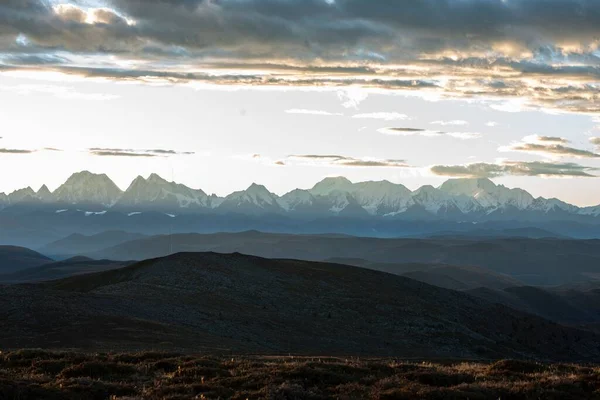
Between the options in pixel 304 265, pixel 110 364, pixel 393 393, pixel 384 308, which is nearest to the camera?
pixel 393 393

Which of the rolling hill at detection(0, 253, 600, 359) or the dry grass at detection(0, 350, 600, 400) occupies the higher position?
the dry grass at detection(0, 350, 600, 400)

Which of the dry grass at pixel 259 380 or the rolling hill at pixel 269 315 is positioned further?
the rolling hill at pixel 269 315

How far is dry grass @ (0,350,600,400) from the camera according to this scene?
22.6 metres

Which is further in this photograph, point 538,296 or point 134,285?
point 538,296

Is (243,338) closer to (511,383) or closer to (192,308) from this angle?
(192,308)

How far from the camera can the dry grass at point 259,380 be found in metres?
22.6

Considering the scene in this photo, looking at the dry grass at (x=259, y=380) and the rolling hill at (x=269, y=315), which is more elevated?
the dry grass at (x=259, y=380)

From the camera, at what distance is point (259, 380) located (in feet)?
82.7

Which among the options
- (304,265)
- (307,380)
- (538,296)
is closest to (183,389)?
(307,380)

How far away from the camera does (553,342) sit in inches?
3625

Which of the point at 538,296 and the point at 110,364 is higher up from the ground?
the point at 110,364

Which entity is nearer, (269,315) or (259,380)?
(259,380)

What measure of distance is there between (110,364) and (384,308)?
63.6 m

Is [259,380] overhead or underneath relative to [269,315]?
overhead
